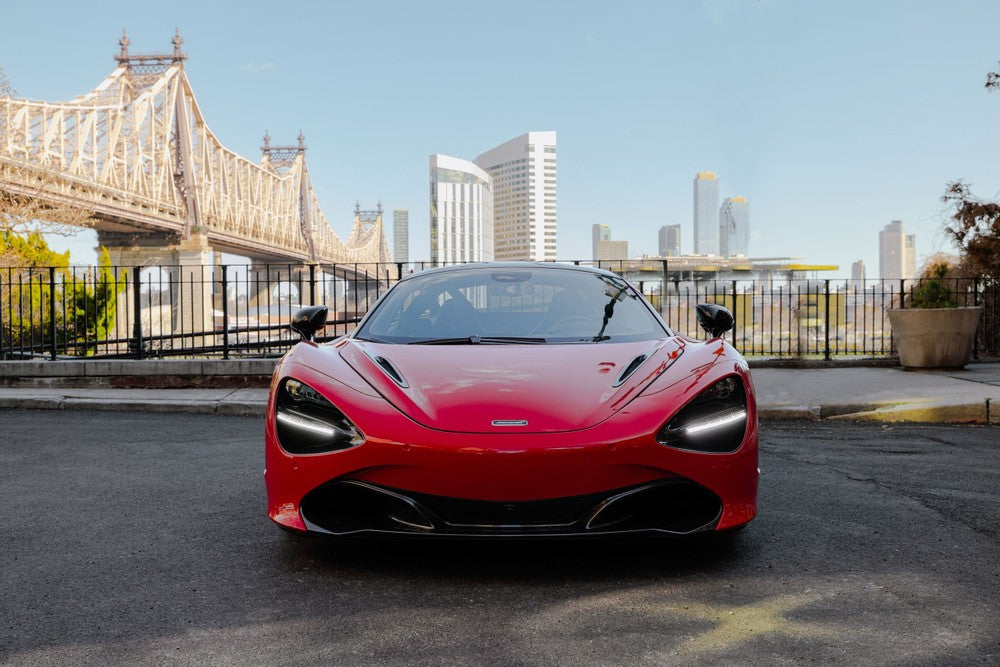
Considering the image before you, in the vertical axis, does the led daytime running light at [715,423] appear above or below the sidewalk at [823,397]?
above

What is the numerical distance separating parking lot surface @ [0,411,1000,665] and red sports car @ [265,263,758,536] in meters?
0.23

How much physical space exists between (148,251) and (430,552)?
1755 inches

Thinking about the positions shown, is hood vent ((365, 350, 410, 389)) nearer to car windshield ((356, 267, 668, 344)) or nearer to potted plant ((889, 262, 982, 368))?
car windshield ((356, 267, 668, 344))

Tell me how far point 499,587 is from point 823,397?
602cm

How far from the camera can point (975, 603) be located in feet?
8.18

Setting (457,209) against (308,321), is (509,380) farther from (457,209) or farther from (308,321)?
(457,209)

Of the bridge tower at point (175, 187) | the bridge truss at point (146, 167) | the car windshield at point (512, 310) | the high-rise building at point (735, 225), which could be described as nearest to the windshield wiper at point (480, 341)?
the car windshield at point (512, 310)

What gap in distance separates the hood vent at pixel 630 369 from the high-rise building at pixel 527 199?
438 ft

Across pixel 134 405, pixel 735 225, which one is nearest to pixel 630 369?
pixel 134 405

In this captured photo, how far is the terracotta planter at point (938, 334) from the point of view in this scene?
989cm

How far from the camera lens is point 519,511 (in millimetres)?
2541

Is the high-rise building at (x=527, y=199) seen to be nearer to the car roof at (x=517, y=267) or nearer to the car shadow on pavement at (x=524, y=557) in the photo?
the car roof at (x=517, y=267)

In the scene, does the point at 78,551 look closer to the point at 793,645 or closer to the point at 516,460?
the point at 516,460

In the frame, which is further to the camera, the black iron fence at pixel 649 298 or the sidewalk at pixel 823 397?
the black iron fence at pixel 649 298
